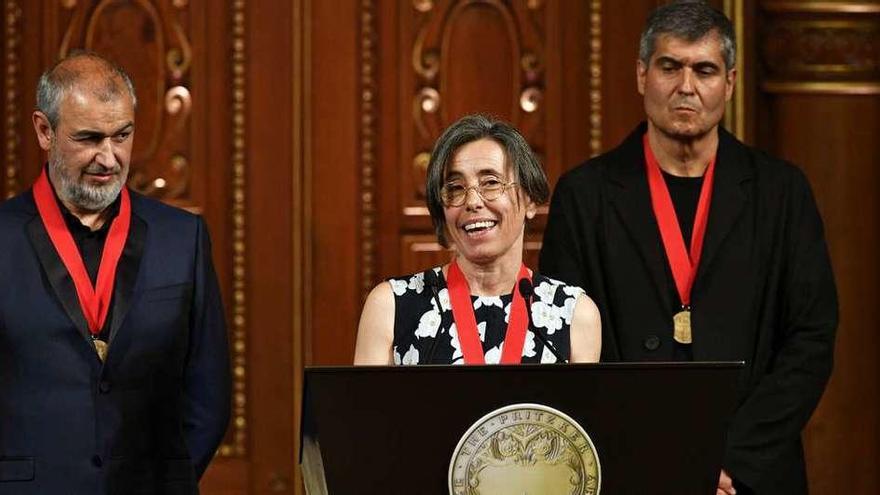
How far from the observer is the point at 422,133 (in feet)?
17.1

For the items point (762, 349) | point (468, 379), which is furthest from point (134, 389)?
point (762, 349)

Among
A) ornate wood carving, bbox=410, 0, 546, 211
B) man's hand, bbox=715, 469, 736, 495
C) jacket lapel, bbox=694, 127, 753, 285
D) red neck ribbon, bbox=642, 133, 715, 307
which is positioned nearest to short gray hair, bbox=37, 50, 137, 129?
red neck ribbon, bbox=642, 133, 715, 307

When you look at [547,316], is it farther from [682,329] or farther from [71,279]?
[71,279]

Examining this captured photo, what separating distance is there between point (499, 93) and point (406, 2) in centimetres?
39

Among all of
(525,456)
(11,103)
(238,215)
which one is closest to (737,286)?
(525,456)

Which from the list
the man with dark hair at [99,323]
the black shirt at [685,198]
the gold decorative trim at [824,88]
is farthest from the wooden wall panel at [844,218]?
the man with dark hair at [99,323]

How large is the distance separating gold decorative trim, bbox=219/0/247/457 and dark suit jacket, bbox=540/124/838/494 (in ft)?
4.92

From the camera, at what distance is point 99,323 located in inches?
135

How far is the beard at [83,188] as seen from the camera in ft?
11.4

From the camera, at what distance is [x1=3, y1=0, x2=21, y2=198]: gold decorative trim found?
5.09 m

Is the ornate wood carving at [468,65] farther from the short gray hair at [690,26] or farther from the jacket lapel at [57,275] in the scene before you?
the jacket lapel at [57,275]

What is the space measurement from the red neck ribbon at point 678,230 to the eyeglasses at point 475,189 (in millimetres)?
687

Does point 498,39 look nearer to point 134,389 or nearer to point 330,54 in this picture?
point 330,54

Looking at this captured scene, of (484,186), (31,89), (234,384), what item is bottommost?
(234,384)
